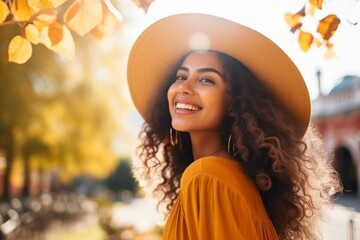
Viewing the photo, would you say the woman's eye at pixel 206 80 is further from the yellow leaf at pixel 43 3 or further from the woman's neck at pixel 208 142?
the yellow leaf at pixel 43 3

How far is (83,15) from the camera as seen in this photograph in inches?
83.0

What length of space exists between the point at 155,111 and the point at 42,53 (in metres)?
9.70

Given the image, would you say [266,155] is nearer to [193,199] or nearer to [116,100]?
[193,199]

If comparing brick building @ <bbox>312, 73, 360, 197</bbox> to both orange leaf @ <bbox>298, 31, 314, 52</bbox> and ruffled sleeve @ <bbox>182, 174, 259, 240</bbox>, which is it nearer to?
orange leaf @ <bbox>298, 31, 314, 52</bbox>

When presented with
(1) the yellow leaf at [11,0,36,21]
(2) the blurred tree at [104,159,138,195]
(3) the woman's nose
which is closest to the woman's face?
(3) the woman's nose

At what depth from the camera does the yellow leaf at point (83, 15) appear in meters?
2.11

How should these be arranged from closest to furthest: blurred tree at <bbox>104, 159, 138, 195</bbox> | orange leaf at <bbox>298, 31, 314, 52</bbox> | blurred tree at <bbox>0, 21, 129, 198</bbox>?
1. orange leaf at <bbox>298, 31, 314, 52</bbox>
2. blurred tree at <bbox>0, 21, 129, 198</bbox>
3. blurred tree at <bbox>104, 159, 138, 195</bbox>

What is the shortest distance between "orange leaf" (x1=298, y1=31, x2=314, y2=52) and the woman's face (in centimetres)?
42

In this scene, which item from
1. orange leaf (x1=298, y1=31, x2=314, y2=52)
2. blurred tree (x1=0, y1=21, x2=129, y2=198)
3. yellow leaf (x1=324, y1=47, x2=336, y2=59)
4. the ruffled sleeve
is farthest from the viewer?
blurred tree (x1=0, y1=21, x2=129, y2=198)

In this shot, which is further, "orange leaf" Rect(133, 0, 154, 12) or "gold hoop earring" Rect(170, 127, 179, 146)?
"gold hoop earring" Rect(170, 127, 179, 146)

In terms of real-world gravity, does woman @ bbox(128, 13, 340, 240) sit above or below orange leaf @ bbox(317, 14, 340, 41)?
below

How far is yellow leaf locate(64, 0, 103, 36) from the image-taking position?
2107 mm

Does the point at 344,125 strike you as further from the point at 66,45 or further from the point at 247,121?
the point at 66,45

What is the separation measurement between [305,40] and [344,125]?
29.2m
